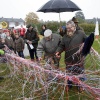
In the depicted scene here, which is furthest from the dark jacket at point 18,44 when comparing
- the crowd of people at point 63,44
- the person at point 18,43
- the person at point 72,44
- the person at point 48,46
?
the person at point 72,44

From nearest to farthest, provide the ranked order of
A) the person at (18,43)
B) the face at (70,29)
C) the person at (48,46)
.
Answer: the face at (70,29) < the person at (48,46) < the person at (18,43)

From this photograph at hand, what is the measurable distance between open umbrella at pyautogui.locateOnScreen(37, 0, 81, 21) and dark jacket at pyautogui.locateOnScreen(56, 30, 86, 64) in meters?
2.74

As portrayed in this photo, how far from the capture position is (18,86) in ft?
21.0

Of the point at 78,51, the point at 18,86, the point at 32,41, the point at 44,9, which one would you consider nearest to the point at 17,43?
the point at 32,41

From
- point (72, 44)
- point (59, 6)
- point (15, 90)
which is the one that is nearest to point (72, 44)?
point (72, 44)

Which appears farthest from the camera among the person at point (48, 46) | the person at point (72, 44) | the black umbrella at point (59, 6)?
the black umbrella at point (59, 6)

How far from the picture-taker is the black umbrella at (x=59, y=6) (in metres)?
8.16

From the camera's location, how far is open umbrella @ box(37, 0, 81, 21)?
8157 mm

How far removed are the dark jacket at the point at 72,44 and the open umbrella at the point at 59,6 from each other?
274 centimetres

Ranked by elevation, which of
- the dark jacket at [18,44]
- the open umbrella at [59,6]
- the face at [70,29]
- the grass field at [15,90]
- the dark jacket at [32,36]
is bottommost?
the grass field at [15,90]

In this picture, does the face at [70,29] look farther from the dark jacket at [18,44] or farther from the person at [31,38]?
the dark jacket at [18,44]

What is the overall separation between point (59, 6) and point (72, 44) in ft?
9.69

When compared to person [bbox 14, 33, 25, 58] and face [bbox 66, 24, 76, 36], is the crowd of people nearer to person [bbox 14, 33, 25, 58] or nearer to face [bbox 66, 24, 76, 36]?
face [bbox 66, 24, 76, 36]

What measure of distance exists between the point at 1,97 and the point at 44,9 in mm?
3865
